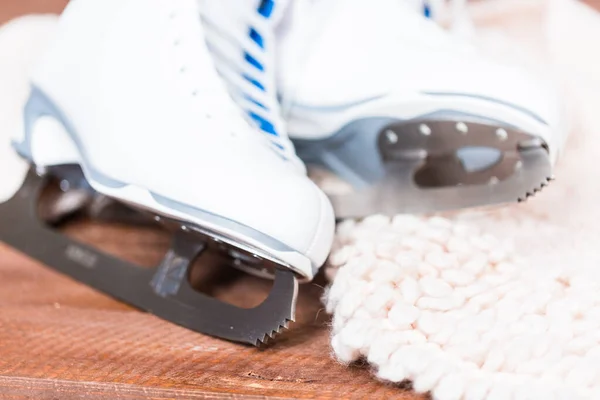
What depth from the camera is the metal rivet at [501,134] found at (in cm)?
52

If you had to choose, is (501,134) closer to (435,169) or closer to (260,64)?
(435,169)

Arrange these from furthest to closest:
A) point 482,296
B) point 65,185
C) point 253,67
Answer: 1. point 65,185
2. point 253,67
3. point 482,296

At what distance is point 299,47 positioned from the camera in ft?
1.90

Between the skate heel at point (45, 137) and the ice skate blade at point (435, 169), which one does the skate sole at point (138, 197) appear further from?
the ice skate blade at point (435, 169)

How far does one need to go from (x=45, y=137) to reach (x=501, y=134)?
380 mm

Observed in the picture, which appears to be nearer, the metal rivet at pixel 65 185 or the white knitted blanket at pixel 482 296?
the white knitted blanket at pixel 482 296

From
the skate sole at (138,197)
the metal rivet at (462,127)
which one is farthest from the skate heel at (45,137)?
the metal rivet at (462,127)

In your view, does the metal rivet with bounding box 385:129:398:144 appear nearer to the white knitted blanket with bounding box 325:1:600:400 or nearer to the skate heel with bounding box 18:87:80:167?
the white knitted blanket with bounding box 325:1:600:400

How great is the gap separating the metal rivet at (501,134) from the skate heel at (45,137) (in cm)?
34

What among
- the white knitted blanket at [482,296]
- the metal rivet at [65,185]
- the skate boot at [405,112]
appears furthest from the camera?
the metal rivet at [65,185]

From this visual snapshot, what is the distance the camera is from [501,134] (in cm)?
52

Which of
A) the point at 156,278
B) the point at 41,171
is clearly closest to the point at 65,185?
the point at 41,171

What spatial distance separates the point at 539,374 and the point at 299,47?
333 mm

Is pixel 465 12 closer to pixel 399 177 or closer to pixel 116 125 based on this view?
pixel 399 177
